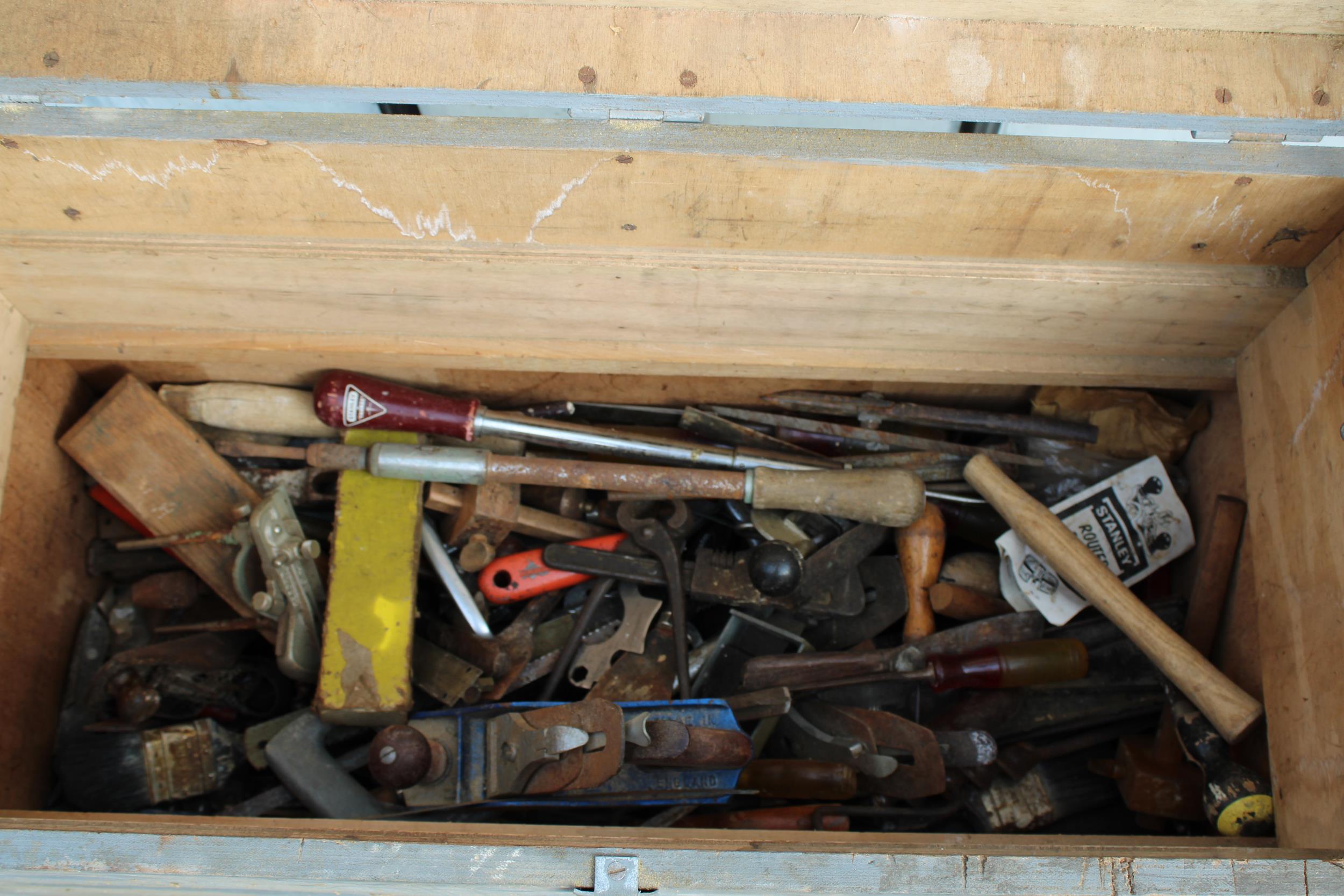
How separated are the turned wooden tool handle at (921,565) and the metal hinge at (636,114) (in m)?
1.11

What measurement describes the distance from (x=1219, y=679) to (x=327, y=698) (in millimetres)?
1857

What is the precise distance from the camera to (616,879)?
1.42 m

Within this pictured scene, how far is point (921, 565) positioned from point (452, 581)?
1.12 m

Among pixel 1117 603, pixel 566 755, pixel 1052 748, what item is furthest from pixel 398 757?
pixel 1117 603

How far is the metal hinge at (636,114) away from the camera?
5.41ft

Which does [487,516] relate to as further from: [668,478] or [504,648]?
[668,478]

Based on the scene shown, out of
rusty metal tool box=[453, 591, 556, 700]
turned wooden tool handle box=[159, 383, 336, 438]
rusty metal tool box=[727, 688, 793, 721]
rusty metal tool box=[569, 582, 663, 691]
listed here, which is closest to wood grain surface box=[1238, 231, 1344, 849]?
rusty metal tool box=[727, 688, 793, 721]

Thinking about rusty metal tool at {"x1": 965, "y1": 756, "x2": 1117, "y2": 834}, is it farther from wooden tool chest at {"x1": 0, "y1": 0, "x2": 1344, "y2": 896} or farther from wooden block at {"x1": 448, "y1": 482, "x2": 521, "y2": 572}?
wooden block at {"x1": 448, "y1": 482, "x2": 521, "y2": 572}

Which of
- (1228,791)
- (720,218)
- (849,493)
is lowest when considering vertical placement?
(1228,791)

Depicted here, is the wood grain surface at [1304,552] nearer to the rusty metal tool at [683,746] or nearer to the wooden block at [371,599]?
the rusty metal tool at [683,746]

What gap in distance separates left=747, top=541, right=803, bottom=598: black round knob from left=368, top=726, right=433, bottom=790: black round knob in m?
0.81

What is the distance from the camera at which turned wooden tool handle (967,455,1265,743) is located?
1.87 m

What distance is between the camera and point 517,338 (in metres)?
2.20

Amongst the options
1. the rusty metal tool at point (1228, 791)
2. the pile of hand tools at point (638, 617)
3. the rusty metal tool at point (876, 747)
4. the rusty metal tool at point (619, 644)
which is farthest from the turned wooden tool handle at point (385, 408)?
the rusty metal tool at point (1228, 791)
